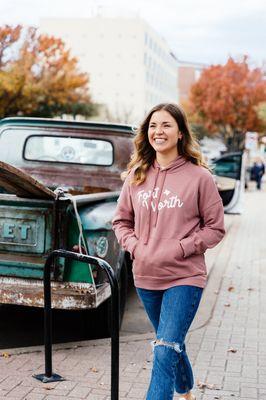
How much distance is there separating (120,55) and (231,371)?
76051 millimetres

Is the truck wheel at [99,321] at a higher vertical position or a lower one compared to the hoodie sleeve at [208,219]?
lower

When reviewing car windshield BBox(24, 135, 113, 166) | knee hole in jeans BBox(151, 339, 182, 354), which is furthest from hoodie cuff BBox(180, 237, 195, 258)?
car windshield BBox(24, 135, 113, 166)

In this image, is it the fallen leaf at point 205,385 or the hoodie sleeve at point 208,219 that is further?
the fallen leaf at point 205,385

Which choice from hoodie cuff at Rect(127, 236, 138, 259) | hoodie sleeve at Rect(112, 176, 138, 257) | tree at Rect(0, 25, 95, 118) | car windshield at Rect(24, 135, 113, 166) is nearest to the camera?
hoodie cuff at Rect(127, 236, 138, 259)

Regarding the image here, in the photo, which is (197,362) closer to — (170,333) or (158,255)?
(170,333)

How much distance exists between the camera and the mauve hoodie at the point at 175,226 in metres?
3.38

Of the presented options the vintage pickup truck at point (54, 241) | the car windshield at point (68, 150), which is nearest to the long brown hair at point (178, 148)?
the vintage pickup truck at point (54, 241)

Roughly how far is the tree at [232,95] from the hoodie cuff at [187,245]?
4765 centimetres

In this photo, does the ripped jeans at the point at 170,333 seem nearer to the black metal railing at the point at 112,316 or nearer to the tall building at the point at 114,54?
the black metal railing at the point at 112,316

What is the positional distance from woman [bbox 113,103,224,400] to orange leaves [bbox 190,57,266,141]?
156 ft

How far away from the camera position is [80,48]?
80.1m

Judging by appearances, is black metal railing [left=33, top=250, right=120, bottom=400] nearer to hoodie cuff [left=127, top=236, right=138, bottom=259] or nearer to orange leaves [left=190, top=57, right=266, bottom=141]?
hoodie cuff [left=127, top=236, right=138, bottom=259]

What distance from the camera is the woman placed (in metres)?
3.37

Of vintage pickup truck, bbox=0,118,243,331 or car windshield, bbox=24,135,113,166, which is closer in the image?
vintage pickup truck, bbox=0,118,243,331
